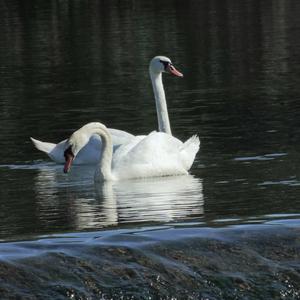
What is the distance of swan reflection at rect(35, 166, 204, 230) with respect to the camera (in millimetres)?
13242

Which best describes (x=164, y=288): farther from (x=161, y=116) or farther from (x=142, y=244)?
(x=161, y=116)

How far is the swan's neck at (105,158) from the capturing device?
16.5 metres

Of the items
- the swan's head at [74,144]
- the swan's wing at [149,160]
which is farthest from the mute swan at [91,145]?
the swan's head at [74,144]

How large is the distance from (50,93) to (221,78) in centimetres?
378

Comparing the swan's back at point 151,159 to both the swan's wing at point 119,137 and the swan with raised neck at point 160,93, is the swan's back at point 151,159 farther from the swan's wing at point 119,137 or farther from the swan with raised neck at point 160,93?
the swan with raised neck at point 160,93

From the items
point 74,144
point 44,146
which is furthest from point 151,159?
point 44,146

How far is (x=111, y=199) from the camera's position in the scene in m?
15.0

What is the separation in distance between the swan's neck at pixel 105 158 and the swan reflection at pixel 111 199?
5.0 inches

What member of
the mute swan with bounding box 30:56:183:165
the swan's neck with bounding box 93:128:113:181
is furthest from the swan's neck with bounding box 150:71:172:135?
the swan's neck with bounding box 93:128:113:181

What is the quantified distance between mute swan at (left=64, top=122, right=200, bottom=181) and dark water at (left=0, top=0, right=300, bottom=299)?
18 centimetres

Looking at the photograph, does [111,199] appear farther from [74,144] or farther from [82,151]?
[82,151]

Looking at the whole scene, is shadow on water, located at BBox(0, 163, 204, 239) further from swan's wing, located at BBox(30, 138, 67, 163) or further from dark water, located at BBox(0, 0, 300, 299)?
swan's wing, located at BBox(30, 138, 67, 163)

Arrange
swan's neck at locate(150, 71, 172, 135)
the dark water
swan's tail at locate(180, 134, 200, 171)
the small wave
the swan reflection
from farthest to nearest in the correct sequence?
swan's neck at locate(150, 71, 172, 135) < the small wave < swan's tail at locate(180, 134, 200, 171) < the swan reflection < the dark water

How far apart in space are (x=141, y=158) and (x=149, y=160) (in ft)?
0.33
